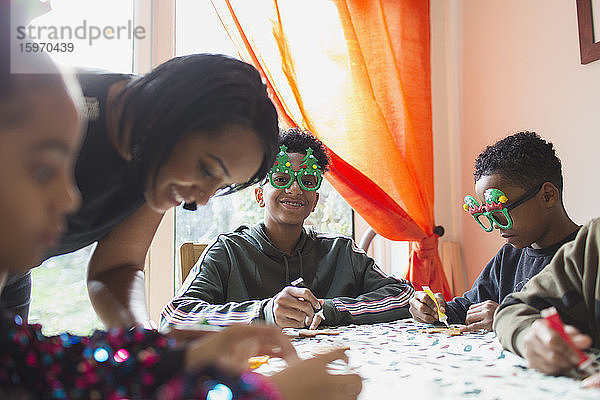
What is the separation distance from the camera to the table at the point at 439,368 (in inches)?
29.3

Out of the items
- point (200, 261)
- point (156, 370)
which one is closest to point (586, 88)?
point (200, 261)

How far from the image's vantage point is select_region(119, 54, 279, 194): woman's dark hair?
2.50ft

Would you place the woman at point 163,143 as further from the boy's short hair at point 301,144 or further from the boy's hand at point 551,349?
the boy's short hair at point 301,144

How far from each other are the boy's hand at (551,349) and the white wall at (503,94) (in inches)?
46.1

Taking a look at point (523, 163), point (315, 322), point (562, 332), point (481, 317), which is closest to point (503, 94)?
point (523, 163)

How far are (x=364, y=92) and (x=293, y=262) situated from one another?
90cm

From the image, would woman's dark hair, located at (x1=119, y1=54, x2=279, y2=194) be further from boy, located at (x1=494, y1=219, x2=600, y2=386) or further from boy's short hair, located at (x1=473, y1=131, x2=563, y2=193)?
boy's short hair, located at (x1=473, y1=131, x2=563, y2=193)

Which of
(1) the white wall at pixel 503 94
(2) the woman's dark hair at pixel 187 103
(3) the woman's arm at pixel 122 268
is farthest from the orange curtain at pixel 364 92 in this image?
(2) the woman's dark hair at pixel 187 103

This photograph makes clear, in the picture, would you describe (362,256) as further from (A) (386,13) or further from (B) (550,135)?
(A) (386,13)

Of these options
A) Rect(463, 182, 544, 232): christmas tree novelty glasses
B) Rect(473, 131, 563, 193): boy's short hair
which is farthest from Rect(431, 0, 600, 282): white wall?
Rect(463, 182, 544, 232): christmas tree novelty glasses

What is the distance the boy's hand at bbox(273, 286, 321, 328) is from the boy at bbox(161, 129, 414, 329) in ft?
0.44

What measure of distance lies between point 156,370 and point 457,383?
1.41ft

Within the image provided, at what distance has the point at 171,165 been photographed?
2.56 ft

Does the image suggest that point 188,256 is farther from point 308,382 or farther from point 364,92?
point 308,382
